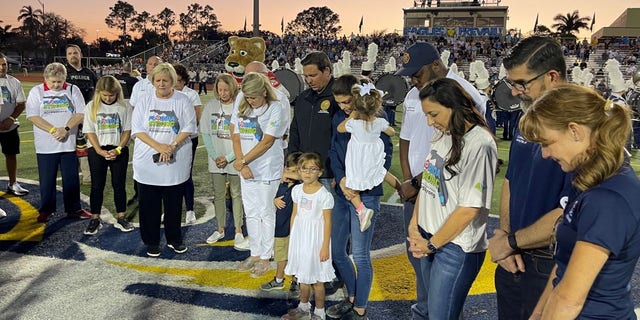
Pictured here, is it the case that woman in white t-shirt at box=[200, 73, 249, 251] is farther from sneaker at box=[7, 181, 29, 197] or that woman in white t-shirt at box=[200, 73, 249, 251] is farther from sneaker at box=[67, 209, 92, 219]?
sneaker at box=[7, 181, 29, 197]

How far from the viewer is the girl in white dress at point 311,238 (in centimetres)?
353

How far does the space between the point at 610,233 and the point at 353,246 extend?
2196 millimetres

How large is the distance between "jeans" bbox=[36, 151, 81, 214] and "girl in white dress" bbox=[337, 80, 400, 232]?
398 centimetres

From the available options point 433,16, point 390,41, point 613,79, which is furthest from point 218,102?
point 433,16

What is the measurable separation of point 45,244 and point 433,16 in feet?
240

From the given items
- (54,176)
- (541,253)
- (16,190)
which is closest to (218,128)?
(54,176)

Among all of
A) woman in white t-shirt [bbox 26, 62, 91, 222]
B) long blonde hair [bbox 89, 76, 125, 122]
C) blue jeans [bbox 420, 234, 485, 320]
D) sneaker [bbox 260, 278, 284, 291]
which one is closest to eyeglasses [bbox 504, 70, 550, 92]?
blue jeans [bbox 420, 234, 485, 320]

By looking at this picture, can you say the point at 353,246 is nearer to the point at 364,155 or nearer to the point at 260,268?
the point at 364,155

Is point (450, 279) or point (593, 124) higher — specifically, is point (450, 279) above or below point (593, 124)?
below

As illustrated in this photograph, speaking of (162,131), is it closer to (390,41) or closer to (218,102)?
(218,102)

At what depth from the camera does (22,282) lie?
13.7 feet

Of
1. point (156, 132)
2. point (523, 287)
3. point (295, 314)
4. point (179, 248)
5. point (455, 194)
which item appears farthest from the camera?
point (179, 248)

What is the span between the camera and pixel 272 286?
13.7 ft

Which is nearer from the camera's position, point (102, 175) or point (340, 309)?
point (340, 309)
